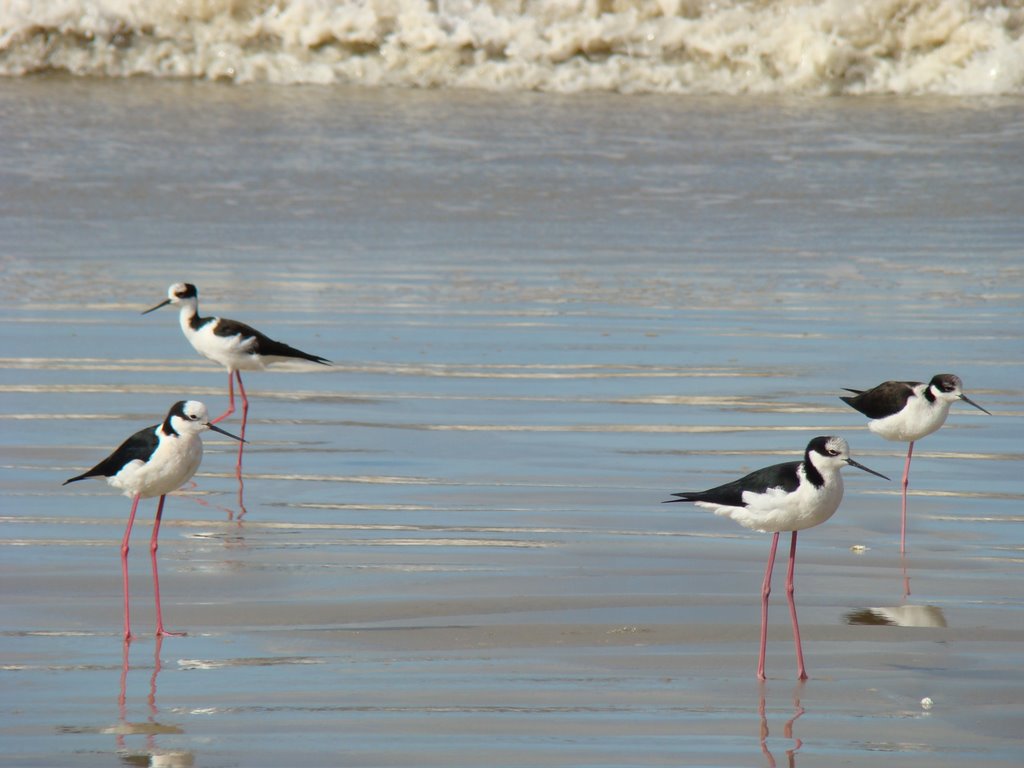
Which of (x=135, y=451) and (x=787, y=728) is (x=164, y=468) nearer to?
(x=135, y=451)

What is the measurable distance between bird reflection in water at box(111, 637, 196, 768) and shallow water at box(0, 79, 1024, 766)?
1 centimetres

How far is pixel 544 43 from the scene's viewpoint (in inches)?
987

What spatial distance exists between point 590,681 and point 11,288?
26.7 ft

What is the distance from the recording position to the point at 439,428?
8469mm

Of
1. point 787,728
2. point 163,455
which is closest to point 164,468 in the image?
point 163,455

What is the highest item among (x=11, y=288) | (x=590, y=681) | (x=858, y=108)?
(x=858, y=108)

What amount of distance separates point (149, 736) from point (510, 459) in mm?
3501

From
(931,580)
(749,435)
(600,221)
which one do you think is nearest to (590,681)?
(931,580)

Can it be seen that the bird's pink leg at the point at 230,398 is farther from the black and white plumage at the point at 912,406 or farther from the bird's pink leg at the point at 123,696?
the bird's pink leg at the point at 123,696

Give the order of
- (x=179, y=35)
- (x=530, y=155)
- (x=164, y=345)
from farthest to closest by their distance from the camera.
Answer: (x=179, y=35) < (x=530, y=155) < (x=164, y=345)

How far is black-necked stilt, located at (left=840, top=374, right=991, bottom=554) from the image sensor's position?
7113 mm

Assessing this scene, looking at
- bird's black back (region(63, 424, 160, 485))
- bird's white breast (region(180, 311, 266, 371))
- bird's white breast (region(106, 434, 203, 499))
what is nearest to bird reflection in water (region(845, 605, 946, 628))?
bird's white breast (region(106, 434, 203, 499))

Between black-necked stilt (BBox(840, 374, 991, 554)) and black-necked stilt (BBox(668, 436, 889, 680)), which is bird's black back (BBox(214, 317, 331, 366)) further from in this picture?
black-necked stilt (BBox(668, 436, 889, 680))

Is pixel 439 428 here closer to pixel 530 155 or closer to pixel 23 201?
pixel 23 201
